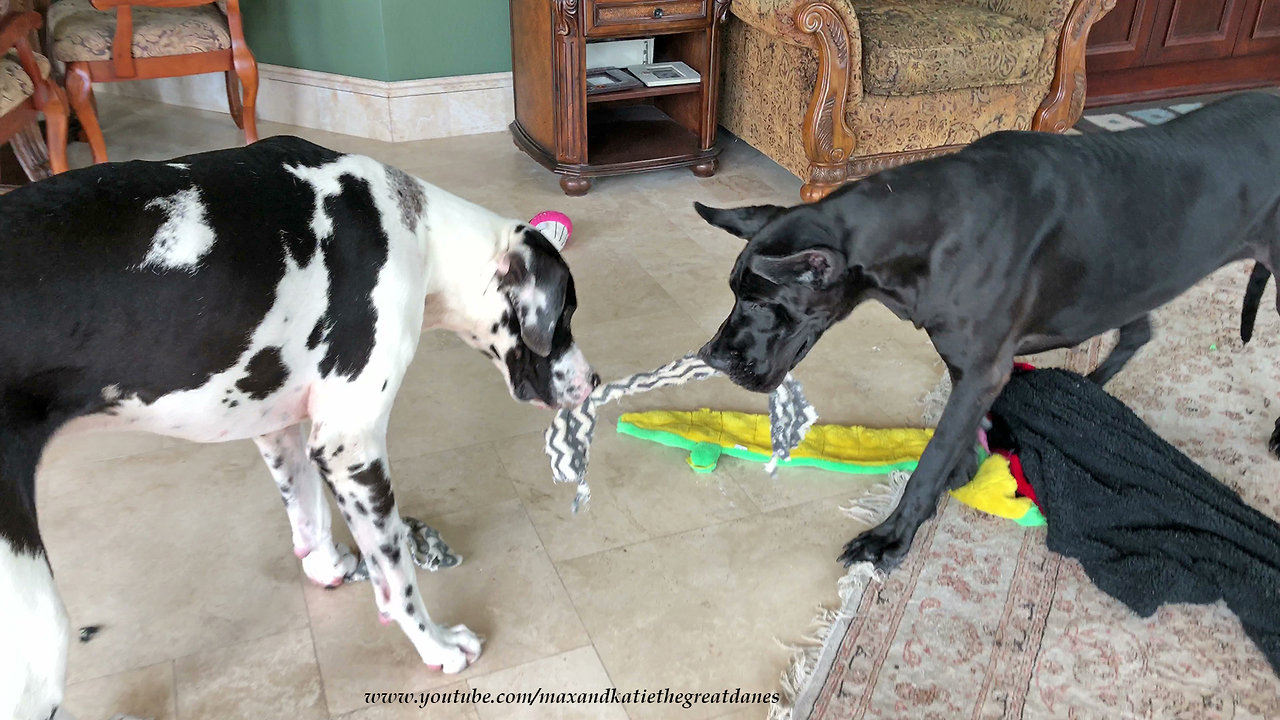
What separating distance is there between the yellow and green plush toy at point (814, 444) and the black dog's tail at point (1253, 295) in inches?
30.8

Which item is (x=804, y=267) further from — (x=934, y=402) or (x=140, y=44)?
(x=140, y=44)

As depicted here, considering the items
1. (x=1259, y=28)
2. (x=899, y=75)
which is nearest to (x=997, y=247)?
(x=899, y=75)

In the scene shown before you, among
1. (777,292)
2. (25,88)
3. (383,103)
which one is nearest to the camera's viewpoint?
(777,292)

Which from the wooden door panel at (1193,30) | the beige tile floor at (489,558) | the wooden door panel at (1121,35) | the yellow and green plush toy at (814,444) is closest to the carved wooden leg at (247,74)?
the beige tile floor at (489,558)

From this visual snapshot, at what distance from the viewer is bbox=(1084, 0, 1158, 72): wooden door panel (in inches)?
186

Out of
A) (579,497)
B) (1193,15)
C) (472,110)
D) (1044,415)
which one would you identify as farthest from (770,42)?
(1193,15)

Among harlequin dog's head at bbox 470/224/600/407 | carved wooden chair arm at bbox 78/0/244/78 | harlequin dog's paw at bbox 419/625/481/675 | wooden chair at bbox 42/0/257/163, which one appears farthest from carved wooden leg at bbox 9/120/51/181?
harlequin dog's paw at bbox 419/625/481/675

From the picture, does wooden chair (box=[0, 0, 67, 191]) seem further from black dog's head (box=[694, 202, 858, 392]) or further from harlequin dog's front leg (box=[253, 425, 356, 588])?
black dog's head (box=[694, 202, 858, 392])

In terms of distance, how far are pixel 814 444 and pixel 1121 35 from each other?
367 centimetres

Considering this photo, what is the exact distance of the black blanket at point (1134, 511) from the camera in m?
1.85

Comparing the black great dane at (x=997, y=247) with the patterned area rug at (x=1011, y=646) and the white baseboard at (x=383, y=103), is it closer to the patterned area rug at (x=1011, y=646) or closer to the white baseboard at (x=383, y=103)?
the patterned area rug at (x=1011, y=646)

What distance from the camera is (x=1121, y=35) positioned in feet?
15.7

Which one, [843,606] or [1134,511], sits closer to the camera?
[843,606]

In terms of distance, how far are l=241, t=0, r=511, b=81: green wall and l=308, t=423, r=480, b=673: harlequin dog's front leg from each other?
3043 millimetres
